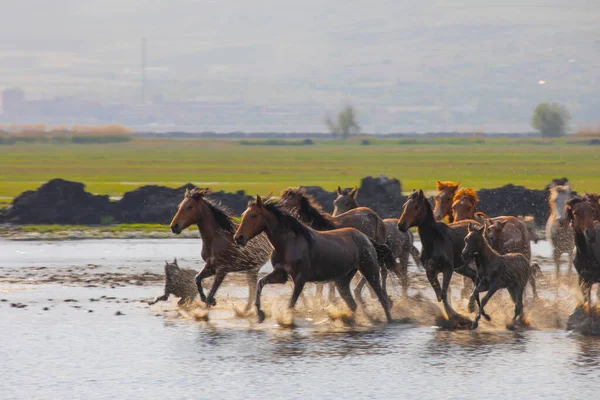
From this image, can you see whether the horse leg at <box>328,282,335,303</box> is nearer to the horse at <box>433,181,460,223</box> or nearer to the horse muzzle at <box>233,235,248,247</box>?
the horse at <box>433,181,460,223</box>

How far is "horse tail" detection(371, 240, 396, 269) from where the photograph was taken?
52.9 feet

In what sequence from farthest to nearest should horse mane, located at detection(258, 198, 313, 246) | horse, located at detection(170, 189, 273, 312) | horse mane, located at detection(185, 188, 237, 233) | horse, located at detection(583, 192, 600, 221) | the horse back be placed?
the horse back, horse mane, located at detection(185, 188, 237, 233), horse, located at detection(170, 189, 273, 312), horse, located at detection(583, 192, 600, 221), horse mane, located at detection(258, 198, 313, 246)

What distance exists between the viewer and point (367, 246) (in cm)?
1516

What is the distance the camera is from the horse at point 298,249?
14430mm

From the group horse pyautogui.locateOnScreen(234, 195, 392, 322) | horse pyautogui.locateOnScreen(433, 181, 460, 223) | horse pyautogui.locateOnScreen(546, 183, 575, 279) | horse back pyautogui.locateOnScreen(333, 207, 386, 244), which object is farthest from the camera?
horse pyautogui.locateOnScreen(546, 183, 575, 279)

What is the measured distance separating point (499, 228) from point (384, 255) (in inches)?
65.9

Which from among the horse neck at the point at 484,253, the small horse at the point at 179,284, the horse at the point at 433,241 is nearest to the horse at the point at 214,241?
the small horse at the point at 179,284

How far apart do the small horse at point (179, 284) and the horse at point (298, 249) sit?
2.30 meters

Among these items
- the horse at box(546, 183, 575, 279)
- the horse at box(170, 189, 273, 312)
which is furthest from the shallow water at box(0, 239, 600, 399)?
the horse at box(546, 183, 575, 279)

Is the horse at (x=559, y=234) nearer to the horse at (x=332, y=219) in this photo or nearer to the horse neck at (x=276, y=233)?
the horse at (x=332, y=219)

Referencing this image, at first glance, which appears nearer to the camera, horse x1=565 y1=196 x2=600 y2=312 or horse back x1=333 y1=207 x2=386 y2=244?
horse x1=565 y1=196 x2=600 y2=312

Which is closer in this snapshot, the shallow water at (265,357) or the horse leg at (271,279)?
the shallow water at (265,357)

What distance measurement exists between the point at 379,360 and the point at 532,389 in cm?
195

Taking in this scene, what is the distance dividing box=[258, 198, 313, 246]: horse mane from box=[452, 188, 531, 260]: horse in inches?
99.5
